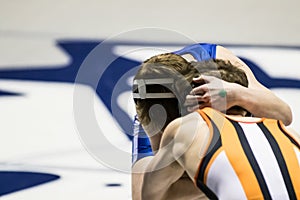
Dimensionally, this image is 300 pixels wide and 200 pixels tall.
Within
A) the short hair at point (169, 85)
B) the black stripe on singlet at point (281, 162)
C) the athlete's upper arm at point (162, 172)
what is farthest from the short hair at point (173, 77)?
the black stripe on singlet at point (281, 162)

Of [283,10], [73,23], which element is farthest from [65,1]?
[283,10]

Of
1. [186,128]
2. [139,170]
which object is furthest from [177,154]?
[139,170]

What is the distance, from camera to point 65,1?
6.81ft

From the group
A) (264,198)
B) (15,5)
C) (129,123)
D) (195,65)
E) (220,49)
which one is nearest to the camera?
(264,198)

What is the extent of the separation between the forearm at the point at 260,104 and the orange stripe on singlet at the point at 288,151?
6.0 inches

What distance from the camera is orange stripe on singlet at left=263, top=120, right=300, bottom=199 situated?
3.20ft

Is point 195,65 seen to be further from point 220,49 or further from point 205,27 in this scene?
point 205,27

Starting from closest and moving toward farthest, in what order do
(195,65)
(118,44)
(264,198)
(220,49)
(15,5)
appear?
(264,198) < (195,65) < (220,49) < (118,44) < (15,5)

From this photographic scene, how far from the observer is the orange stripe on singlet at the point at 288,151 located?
3.20 feet

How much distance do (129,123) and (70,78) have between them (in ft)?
1.64

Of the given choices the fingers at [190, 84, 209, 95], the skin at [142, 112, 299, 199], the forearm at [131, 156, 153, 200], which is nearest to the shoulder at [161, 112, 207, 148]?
the skin at [142, 112, 299, 199]

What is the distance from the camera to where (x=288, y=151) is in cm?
100

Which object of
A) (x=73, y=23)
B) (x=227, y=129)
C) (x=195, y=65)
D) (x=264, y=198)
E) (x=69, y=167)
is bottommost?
(x=69, y=167)

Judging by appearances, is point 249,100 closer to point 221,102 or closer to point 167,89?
point 221,102
